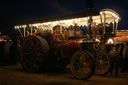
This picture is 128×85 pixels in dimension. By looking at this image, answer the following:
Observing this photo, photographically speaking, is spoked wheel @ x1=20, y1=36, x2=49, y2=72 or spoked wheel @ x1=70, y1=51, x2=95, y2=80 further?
spoked wheel @ x1=20, y1=36, x2=49, y2=72

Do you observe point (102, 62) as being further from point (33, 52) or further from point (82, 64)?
point (33, 52)

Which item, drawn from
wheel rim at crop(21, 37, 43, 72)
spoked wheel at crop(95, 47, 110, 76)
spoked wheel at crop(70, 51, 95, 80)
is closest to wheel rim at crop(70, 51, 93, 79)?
spoked wheel at crop(70, 51, 95, 80)

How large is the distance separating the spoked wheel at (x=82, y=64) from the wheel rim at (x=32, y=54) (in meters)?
1.69

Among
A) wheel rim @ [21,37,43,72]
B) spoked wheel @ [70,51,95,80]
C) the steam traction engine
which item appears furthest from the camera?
wheel rim @ [21,37,43,72]

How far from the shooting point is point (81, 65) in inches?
246

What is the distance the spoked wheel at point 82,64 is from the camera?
5957 mm

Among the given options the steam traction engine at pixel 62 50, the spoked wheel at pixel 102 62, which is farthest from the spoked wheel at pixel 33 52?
the spoked wheel at pixel 102 62

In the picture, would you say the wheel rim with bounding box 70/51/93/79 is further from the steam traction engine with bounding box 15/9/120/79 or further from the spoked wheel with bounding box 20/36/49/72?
the spoked wheel with bounding box 20/36/49/72

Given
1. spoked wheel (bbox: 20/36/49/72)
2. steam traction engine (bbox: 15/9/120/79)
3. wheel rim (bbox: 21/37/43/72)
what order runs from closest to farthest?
steam traction engine (bbox: 15/9/120/79) < spoked wheel (bbox: 20/36/49/72) < wheel rim (bbox: 21/37/43/72)

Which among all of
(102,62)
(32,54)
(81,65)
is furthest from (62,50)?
(102,62)

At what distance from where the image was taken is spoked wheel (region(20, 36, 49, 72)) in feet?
24.3

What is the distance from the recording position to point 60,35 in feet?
26.4

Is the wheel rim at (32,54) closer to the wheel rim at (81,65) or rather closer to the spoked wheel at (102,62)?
the wheel rim at (81,65)

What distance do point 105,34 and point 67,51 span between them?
2585 mm
